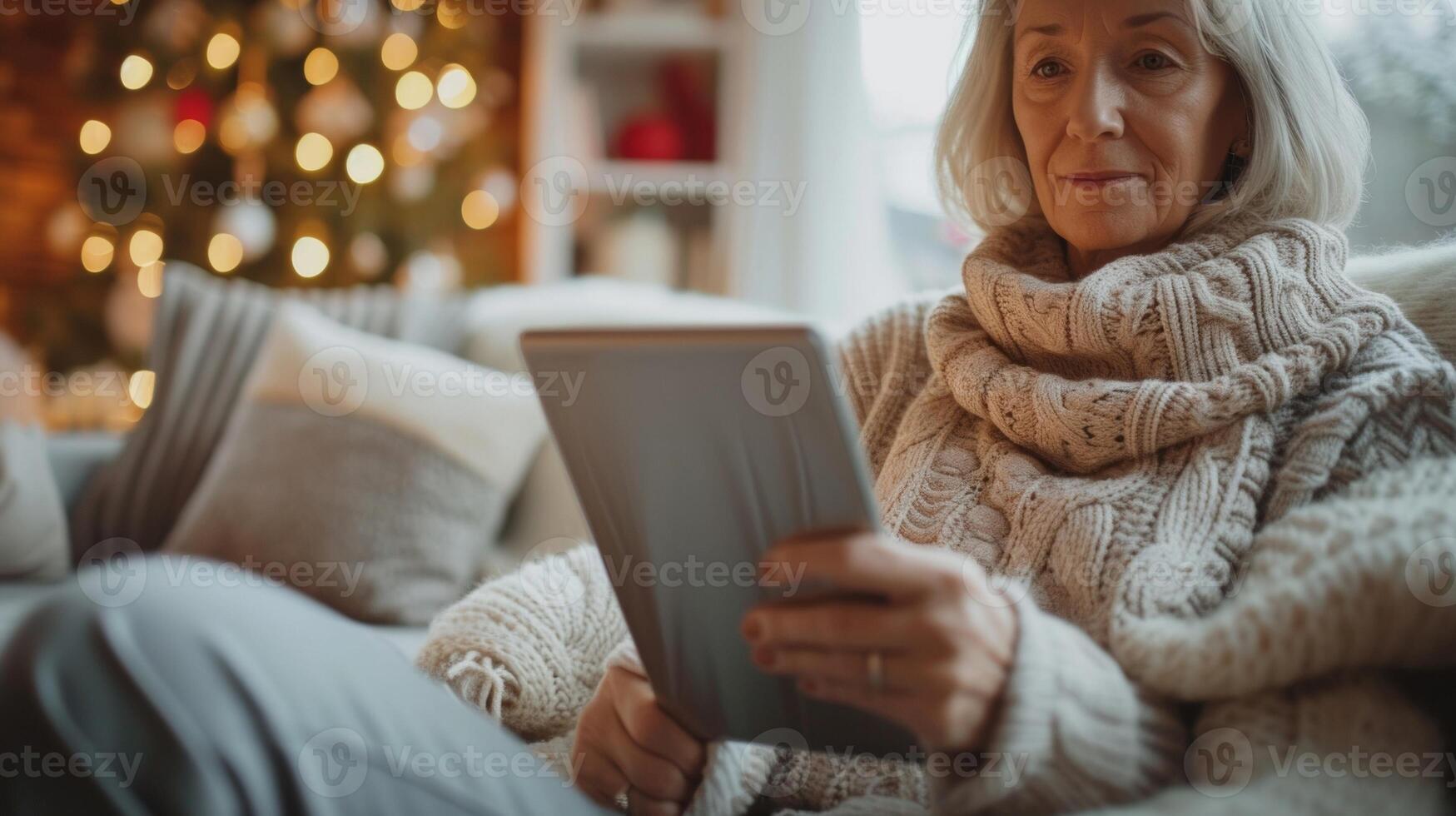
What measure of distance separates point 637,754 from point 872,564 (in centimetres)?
29

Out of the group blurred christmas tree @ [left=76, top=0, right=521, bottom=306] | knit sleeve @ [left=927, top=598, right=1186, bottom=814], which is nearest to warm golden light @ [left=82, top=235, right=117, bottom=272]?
blurred christmas tree @ [left=76, top=0, right=521, bottom=306]

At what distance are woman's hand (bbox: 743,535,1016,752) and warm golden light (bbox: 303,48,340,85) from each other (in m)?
2.56

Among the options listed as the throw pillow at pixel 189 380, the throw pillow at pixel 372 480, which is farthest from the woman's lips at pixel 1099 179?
the throw pillow at pixel 189 380

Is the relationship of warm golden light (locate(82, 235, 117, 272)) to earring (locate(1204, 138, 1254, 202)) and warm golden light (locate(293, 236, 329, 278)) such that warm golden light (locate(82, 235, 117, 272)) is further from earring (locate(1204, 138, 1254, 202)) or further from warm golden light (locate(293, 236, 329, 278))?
earring (locate(1204, 138, 1254, 202))

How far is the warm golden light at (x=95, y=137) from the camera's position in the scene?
9.91 feet

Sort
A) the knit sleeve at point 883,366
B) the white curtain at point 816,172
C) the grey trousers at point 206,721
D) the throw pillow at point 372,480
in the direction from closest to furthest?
1. the grey trousers at point 206,721
2. the knit sleeve at point 883,366
3. the throw pillow at point 372,480
4. the white curtain at point 816,172

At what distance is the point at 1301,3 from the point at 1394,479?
0.47 m

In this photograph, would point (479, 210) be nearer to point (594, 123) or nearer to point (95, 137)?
point (594, 123)

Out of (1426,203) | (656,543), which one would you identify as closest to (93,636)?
(656,543)

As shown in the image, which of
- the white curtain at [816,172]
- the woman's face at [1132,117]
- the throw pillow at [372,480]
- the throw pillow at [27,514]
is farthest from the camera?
the white curtain at [816,172]

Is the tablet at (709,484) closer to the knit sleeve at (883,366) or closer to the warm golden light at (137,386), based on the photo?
the knit sleeve at (883,366)

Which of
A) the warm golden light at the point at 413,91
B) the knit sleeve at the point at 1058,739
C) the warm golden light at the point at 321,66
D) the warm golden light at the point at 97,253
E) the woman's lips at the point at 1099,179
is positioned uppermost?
the warm golden light at the point at 321,66

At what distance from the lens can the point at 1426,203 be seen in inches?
56.2

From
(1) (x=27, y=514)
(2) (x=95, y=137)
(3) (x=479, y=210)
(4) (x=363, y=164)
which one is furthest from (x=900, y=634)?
(2) (x=95, y=137)
